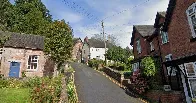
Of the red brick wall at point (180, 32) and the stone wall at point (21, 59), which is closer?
the red brick wall at point (180, 32)

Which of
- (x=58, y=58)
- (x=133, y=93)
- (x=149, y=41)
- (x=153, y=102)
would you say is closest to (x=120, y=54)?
(x=149, y=41)

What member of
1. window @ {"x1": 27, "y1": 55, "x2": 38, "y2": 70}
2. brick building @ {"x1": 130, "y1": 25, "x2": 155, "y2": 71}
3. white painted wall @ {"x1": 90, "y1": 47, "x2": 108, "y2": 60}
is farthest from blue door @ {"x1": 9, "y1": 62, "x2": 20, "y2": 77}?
white painted wall @ {"x1": 90, "y1": 47, "x2": 108, "y2": 60}

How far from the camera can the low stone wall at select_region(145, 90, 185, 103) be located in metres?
13.7

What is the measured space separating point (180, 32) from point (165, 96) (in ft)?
16.9

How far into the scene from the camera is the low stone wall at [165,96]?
540 inches

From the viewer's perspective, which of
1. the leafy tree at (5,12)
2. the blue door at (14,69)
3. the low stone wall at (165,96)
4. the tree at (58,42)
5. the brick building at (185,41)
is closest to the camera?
the brick building at (185,41)

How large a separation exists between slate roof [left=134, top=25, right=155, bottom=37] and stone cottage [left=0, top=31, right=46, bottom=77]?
1593cm

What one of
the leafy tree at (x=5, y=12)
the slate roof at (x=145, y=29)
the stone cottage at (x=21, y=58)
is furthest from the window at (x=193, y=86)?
the leafy tree at (x=5, y=12)

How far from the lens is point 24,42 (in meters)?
29.9

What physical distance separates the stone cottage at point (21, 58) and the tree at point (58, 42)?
8.17ft

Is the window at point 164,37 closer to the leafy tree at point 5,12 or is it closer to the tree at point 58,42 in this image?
the tree at point 58,42

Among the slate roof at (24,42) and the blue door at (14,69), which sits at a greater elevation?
the slate roof at (24,42)

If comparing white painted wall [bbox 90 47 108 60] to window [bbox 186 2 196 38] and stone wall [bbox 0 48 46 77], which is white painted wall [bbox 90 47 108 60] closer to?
stone wall [bbox 0 48 46 77]

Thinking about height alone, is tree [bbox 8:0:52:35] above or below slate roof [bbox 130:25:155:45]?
above
